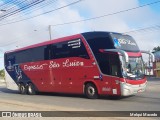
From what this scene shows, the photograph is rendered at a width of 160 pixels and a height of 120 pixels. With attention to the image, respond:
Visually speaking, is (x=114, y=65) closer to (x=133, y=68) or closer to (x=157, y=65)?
(x=133, y=68)

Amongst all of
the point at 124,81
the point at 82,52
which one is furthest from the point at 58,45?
the point at 124,81

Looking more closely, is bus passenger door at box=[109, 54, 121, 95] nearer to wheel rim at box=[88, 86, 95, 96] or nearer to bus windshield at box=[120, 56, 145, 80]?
bus windshield at box=[120, 56, 145, 80]

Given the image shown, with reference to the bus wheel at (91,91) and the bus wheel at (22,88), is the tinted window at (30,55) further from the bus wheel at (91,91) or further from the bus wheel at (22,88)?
the bus wheel at (91,91)

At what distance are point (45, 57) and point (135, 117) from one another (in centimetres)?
1185

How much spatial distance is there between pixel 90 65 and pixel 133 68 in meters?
2.43

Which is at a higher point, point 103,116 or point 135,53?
point 135,53

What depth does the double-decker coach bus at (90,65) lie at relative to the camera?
16.1 meters

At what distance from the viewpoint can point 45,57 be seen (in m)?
21.6

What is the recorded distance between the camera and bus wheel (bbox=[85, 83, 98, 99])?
17625 millimetres

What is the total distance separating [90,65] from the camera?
57.7 feet

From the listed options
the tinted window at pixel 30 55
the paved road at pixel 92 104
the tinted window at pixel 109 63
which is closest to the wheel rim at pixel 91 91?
the paved road at pixel 92 104

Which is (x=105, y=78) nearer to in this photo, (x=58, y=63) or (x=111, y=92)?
(x=111, y=92)

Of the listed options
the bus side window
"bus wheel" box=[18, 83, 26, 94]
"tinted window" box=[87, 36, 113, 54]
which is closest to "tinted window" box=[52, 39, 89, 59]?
"tinted window" box=[87, 36, 113, 54]

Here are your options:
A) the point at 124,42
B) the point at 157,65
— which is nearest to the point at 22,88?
the point at 124,42
